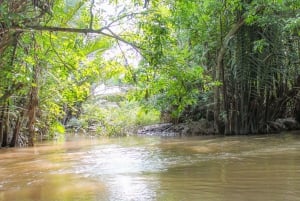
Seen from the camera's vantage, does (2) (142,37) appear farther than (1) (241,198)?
Yes

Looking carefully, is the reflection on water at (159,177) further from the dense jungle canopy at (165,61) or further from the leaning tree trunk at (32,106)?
the leaning tree trunk at (32,106)

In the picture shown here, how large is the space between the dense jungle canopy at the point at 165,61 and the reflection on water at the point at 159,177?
3.92 feet

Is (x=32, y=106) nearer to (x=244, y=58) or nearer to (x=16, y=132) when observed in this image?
(x=16, y=132)

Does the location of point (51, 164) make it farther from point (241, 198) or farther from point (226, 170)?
point (241, 198)

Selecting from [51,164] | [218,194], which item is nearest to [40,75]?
[51,164]

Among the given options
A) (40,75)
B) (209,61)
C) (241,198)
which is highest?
(209,61)

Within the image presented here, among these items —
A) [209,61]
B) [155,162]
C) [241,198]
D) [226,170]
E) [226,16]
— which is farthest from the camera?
[209,61]

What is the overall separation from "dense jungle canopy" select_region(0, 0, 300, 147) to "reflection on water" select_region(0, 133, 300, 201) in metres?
1.20

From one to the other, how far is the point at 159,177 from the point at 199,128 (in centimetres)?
774

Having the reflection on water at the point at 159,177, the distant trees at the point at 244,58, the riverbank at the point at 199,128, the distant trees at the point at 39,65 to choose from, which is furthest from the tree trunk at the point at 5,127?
the riverbank at the point at 199,128

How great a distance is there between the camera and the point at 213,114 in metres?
12.0

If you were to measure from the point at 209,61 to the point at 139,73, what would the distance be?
5793 millimetres

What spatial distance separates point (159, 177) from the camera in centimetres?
430

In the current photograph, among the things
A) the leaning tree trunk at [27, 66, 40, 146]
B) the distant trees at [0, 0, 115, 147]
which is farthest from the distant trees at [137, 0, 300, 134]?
the leaning tree trunk at [27, 66, 40, 146]
